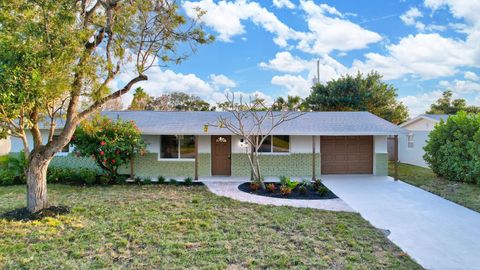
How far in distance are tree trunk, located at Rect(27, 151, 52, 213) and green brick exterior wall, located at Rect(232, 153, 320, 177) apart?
26.3ft

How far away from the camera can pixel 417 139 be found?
18359 mm

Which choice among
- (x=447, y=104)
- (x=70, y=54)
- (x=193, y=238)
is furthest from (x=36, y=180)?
(x=447, y=104)

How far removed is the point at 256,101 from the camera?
506 inches

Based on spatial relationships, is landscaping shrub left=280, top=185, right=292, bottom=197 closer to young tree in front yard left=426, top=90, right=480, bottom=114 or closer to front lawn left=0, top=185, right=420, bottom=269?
front lawn left=0, top=185, right=420, bottom=269

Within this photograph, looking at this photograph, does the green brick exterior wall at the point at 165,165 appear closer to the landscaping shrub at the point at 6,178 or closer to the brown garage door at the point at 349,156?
the landscaping shrub at the point at 6,178

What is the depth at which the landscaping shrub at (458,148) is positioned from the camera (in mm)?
11616

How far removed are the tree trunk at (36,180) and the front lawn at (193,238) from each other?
705 millimetres

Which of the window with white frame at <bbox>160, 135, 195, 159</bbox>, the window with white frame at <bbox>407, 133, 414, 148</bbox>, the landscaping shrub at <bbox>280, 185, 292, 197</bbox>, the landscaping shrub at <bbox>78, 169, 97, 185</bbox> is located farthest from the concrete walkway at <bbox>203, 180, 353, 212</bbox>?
the window with white frame at <bbox>407, 133, 414, 148</bbox>

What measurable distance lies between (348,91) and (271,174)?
1682 centimetres

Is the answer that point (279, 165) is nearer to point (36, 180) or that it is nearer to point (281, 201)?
point (281, 201)

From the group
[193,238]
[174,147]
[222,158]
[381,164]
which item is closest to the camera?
[193,238]

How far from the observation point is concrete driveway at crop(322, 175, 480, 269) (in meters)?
5.37

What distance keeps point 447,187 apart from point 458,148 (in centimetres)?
205

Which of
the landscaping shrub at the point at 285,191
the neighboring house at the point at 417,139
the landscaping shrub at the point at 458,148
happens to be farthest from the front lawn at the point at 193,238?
the neighboring house at the point at 417,139
